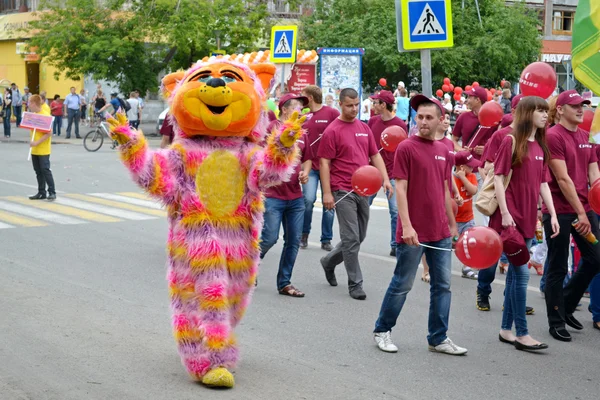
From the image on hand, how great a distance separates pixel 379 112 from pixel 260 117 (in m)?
4.94

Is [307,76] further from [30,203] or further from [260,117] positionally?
[260,117]

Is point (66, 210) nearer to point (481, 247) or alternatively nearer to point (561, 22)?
point (481, 247)

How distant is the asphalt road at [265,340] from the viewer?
5836 mm

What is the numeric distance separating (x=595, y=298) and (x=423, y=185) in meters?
2.24

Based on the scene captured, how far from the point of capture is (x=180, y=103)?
19.8ft

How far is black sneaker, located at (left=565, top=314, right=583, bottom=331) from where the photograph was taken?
7.70 meters

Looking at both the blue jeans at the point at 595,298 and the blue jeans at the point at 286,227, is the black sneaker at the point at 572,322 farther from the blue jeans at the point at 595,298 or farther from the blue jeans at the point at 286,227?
the blue jeans at the point at 286,227

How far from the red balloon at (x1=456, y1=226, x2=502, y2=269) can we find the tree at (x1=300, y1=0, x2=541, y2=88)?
31.3 metres

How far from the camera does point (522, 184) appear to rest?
6906mm

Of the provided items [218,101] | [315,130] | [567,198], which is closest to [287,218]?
[315,130]

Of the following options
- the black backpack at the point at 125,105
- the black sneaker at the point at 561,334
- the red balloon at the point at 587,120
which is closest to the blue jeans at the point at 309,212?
the red balloon at the point at 587,120

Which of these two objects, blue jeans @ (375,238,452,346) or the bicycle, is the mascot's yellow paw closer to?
blue jeans @ (375,238,452,346)

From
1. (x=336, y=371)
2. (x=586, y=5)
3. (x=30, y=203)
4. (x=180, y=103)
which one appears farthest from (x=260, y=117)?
(x=30, y=203)

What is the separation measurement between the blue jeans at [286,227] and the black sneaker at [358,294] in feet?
2.05
